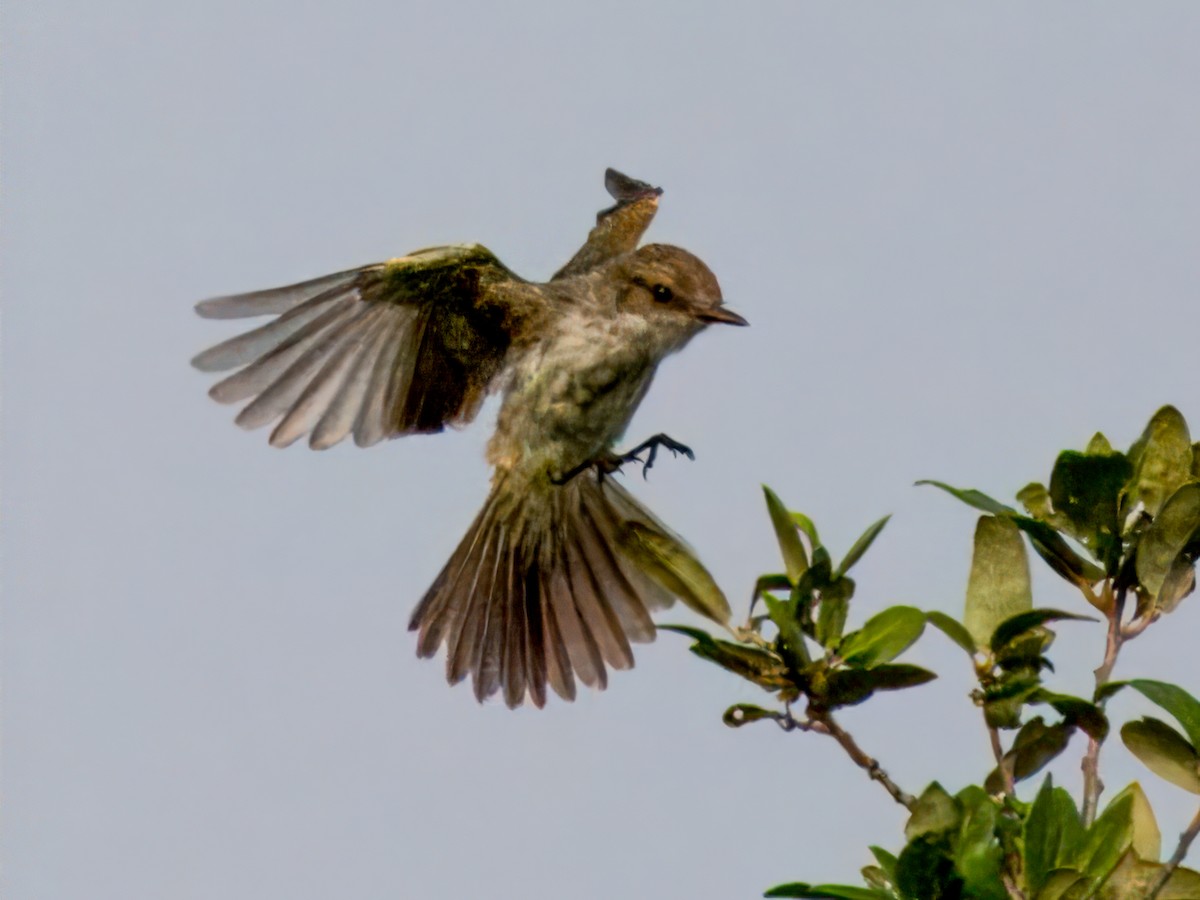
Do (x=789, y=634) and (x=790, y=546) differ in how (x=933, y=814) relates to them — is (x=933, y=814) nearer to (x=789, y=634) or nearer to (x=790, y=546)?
(x=789, y=634)

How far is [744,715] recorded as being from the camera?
2.69 metres

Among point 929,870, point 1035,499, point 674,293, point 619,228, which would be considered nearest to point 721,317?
point 674,293

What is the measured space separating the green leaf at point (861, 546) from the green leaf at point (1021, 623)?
0.25 metres

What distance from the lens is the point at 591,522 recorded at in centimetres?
579

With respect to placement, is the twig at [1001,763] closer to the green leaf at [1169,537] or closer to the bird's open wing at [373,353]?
the green leaf at [1169,537]

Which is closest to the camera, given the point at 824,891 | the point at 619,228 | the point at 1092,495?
the point at 824,891

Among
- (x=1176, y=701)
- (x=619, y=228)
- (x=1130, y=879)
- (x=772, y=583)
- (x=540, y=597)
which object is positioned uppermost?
(x=619, y=228)

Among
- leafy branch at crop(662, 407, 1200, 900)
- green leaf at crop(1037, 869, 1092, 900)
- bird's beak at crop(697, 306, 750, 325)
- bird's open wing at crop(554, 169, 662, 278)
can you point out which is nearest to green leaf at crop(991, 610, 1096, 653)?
leafy branch at crop(662, 407, 1200, 900)

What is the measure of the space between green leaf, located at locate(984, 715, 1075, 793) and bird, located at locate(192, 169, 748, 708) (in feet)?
8.47

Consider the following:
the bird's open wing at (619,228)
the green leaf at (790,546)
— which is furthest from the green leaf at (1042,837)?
the bird's open wing at (619,228)

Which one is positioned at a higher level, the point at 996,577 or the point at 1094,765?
the point at 996,577

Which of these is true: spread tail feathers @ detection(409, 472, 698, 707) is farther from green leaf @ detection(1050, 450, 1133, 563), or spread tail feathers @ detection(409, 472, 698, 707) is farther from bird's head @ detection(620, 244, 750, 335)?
green leaf @ detection(1050, 450, 1133, 563)

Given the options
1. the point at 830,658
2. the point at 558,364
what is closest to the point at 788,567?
the point at 830,658

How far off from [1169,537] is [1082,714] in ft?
1.21
